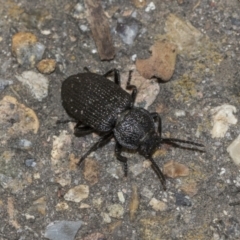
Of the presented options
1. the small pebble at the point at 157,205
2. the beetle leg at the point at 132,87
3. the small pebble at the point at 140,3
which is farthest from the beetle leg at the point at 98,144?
the small pebble at the point at 140,3

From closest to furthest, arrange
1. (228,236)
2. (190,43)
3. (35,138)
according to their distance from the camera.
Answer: (228,236) → (35,138) → (190,43)

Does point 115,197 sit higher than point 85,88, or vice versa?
point 85,88

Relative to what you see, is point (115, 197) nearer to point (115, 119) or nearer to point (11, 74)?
point (115, 119)

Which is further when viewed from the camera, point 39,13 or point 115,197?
point 39,13

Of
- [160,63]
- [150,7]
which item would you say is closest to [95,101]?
[160,63]

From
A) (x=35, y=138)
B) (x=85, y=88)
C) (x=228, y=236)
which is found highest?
(x=85, y=88)

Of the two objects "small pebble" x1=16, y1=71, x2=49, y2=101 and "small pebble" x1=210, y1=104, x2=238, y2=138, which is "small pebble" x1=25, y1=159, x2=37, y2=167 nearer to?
"small pebble" x1=16, y1=71, x2=49, y2=101

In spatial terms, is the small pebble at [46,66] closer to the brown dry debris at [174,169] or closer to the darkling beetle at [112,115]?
the darkling beetle at [112,115]

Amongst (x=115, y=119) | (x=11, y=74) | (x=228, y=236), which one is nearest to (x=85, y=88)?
(x=115, y=119)
